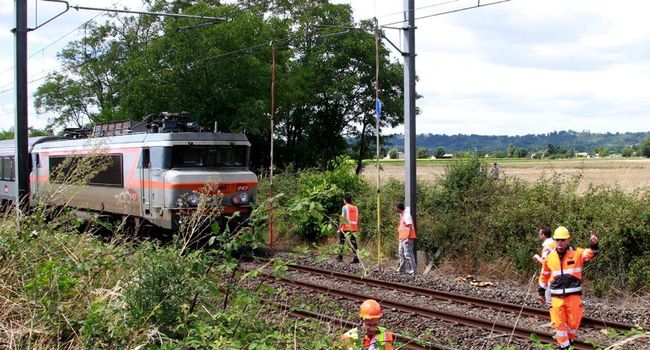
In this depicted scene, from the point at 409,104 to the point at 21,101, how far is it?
774cm

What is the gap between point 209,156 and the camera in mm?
15156

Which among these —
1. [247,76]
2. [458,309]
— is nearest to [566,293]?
[458,309]

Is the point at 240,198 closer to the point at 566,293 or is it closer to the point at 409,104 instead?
the point at 409,104

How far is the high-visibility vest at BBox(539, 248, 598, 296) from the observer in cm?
783

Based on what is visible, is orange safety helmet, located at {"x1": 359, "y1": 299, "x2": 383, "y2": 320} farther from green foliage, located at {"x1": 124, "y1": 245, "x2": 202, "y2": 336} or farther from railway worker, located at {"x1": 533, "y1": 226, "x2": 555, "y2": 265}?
railway worker, located at {"x1": 533, "y1": 226, "x2": 555, "y2": 265}

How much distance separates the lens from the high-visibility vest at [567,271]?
783 cm

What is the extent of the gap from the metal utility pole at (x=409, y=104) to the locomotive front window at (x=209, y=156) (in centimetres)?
417

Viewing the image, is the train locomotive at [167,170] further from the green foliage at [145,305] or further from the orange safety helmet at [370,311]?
the orange safety helmet at [370,311]

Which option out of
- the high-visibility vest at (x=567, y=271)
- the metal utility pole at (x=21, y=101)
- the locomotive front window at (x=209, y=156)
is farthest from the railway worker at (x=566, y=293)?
the locomotive front window at (x=209, y=156)

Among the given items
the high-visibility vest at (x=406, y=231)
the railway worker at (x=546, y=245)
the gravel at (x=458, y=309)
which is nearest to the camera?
the gravel at (x=458, y=309)

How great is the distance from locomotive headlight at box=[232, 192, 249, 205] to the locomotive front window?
95 cm

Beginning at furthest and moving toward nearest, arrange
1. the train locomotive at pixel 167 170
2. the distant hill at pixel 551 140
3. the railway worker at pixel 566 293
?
the distant hill at pixel 551 140, the train locomotive at pixel 167 170, the railway worker at pixel 566 293

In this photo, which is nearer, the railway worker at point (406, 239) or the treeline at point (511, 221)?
the treeline at point (511, 221)

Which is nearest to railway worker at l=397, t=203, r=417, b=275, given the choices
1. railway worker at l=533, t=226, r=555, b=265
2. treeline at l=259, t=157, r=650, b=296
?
treeline at l=259, t=157, r=650, b=296
